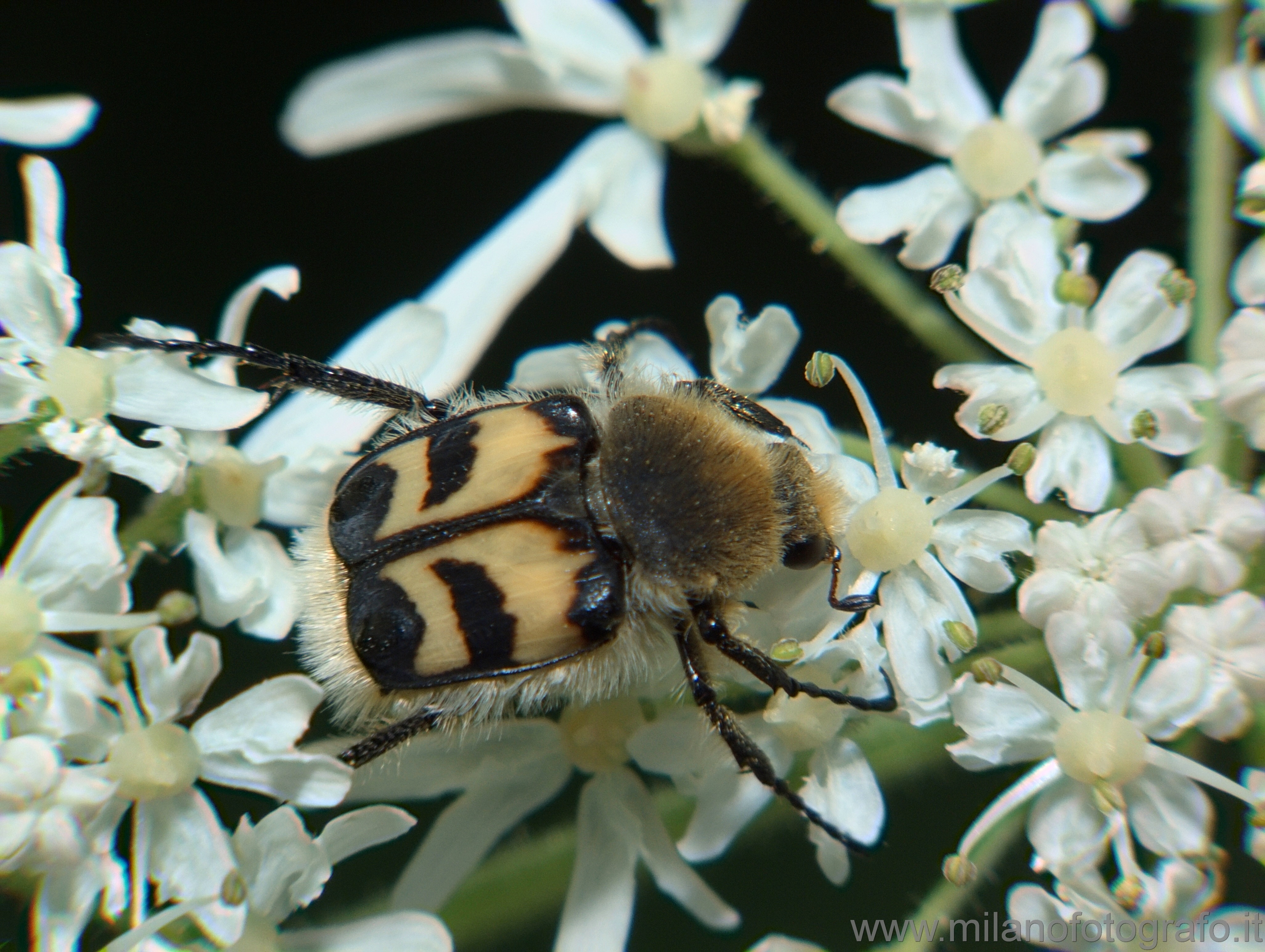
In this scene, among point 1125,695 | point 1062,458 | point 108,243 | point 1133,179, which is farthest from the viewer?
point 108,243

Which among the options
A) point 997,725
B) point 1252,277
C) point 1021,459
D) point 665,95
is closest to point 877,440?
point 1021,459

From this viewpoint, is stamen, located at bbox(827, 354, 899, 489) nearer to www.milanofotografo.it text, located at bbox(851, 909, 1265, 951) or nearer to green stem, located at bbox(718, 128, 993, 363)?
green stem, located at bbox(718, 128, 993, 363)

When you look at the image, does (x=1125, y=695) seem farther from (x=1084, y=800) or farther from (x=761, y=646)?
(x=761, y=646)

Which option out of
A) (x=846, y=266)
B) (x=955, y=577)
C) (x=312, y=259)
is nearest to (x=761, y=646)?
(x=955, y=577)

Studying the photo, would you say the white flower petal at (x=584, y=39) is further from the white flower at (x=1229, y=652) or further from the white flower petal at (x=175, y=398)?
the white flower at (x=1229, y=652)

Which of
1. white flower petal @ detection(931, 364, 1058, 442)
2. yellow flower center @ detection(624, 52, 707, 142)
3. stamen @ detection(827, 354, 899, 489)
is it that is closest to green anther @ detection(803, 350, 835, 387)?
stamen @ detection(827, 354, 899, 489)

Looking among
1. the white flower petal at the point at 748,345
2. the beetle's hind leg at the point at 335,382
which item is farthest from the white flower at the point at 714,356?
the beetle's hind leg at the point at 335,382
